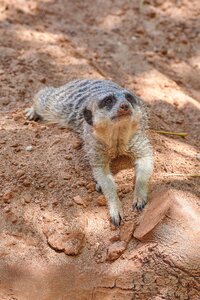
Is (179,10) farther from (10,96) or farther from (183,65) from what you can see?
(10,96)

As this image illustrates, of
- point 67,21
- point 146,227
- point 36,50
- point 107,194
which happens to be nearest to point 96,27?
point 67,21

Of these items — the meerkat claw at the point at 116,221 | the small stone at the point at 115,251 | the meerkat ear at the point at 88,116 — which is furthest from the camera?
the meerkat ear at the point at 88,116

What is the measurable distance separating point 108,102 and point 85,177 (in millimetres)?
473

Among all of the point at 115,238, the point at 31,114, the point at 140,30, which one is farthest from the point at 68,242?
the point at 140,30

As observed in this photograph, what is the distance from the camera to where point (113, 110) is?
→ 113 inches

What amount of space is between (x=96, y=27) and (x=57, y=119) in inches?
66.4

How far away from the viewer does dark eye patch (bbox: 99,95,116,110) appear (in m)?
2.91

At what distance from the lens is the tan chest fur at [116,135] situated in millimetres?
2973

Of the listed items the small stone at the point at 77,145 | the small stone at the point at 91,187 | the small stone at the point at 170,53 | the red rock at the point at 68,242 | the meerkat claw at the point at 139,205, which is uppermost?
the meerkat claw at the point at 139,205

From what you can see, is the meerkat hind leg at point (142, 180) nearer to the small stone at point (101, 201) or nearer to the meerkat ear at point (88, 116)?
the small stone at point (101, 201)

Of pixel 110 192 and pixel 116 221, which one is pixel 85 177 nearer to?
pixel 110 192

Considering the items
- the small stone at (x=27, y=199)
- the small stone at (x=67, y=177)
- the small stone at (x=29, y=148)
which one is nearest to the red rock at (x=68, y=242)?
the small stone at (x=27, y=199)

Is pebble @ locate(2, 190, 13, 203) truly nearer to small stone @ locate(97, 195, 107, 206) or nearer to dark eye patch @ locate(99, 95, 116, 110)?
small stone @ locate(97, 195, 107, 206)

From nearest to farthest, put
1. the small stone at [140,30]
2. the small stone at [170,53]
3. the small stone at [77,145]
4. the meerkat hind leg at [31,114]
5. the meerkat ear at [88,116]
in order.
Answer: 1. the meerkat ear at [88,116]
2. the small stone at [77,145]
3. the meerkat hind leg at [31,114]
4. the small stone at [170,53]
5. the small stone at [140,30]
